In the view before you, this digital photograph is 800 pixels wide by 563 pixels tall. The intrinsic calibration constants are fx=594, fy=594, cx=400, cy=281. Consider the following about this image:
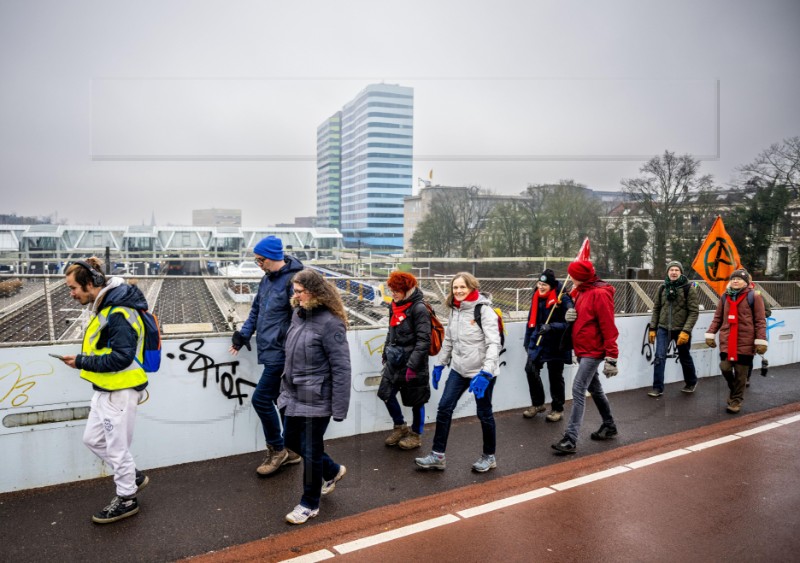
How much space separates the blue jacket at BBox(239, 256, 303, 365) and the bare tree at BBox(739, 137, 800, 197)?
40.7m

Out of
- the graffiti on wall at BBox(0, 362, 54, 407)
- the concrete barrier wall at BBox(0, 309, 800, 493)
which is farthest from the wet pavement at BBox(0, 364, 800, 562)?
the graffiti on wall at BBox(0, 362, 54, 407)

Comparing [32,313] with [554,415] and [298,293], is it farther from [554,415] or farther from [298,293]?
[554,415]

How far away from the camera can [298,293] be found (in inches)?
173

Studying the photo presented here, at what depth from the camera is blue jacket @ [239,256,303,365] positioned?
5.30m

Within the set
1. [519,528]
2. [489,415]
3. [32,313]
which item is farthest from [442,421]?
[32,313]

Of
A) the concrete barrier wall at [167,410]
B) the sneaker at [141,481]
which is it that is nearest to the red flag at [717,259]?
the concrete barrier wall at [167,410]

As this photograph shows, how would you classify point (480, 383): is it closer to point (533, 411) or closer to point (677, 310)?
point (533, 411)

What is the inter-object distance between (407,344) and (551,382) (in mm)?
2634

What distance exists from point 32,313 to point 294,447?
105 inches

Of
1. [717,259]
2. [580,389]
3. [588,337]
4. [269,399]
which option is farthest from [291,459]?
[717,259]

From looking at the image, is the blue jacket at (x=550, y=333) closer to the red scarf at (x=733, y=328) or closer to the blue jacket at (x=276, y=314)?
the red scarf at (x=733, y=328)

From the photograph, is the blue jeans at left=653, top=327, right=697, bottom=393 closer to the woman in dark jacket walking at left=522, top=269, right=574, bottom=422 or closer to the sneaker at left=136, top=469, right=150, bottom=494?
the woman in dark jacket walking at left=522, top=269, right=574, bottom=422

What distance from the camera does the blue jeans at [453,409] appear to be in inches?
215

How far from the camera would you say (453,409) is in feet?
18.0
